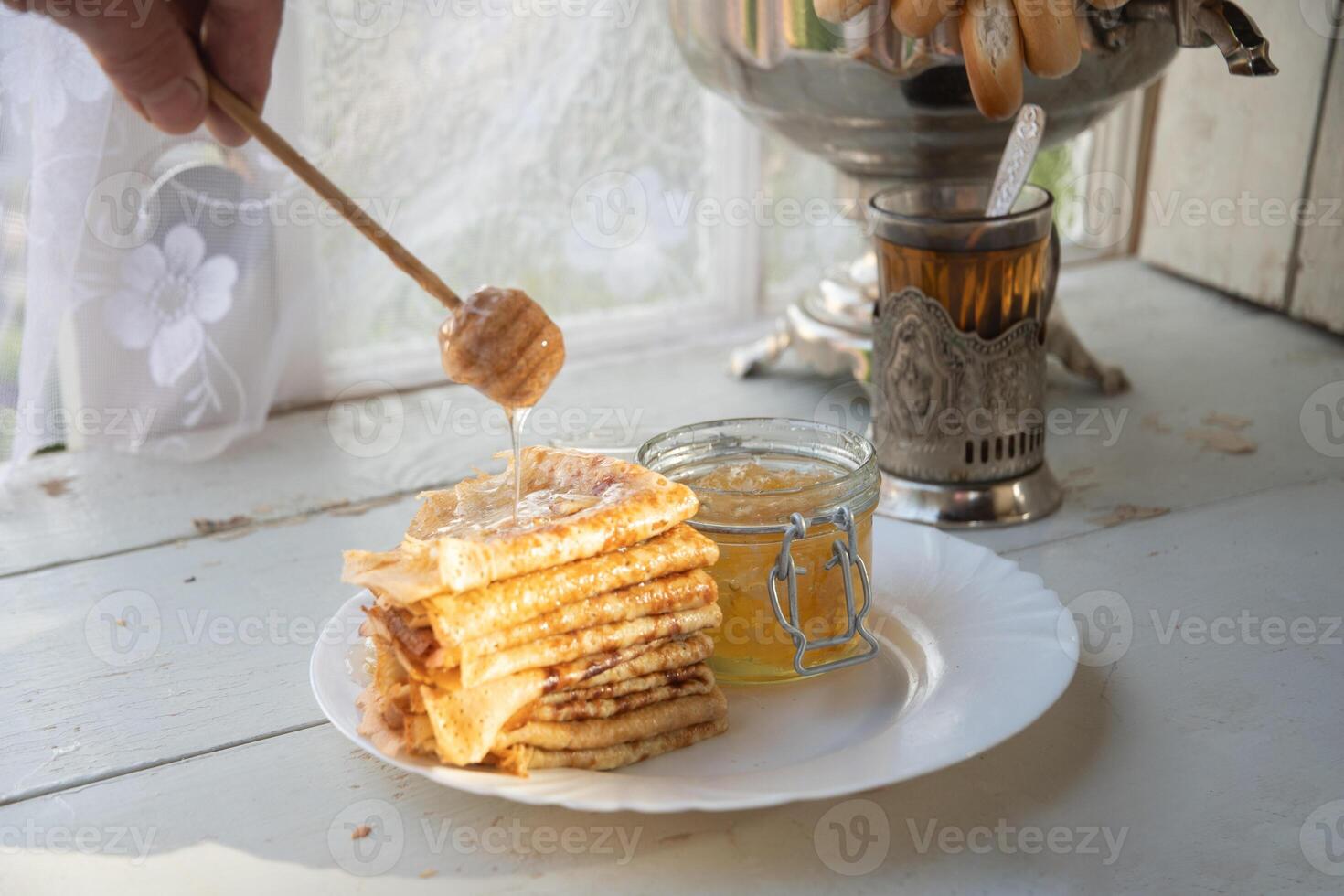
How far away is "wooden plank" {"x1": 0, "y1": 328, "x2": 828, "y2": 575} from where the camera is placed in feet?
4.11

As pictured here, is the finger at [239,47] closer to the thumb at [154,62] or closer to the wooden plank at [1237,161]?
the thumb at [154,62]

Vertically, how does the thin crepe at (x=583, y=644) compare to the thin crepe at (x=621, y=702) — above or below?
above

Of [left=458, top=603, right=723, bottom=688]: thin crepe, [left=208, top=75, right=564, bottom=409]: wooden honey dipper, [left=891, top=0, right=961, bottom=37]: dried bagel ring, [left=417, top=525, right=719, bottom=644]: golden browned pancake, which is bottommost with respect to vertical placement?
[left=458, top=603, right=723, bottom=688]: thin crepe

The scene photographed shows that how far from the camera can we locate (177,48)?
1097 millimetres

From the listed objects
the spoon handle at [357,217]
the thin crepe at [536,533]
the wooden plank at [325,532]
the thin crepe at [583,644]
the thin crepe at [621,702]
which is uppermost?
the spoon handle at [357,217]

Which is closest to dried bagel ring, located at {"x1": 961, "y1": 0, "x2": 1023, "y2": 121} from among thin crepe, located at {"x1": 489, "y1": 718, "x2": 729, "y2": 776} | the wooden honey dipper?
the wooden honey dipper

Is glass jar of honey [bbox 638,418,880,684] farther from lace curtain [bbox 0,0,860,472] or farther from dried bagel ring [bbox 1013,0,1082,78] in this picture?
lace curtain [bbox 0,0,860,472]

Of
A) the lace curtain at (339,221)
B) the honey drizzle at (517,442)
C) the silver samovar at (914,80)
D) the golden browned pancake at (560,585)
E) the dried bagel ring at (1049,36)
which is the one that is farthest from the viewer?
the lace curtain at (339,221)

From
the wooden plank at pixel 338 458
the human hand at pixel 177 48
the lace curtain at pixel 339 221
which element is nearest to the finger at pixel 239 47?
the human hand at pixel 177 48

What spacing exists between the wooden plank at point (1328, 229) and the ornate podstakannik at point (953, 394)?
1.98 ft

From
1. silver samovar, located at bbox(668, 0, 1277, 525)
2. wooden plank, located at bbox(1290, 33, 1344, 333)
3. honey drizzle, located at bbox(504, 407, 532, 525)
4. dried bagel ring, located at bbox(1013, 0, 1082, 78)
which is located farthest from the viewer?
wooden plank, located at bbox(1290, 33, 1344, 333)

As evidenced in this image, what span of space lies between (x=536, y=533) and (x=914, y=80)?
61 centimetres

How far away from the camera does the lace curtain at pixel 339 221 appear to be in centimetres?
125

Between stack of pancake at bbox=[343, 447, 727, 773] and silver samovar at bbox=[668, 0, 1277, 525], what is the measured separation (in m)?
0.43
